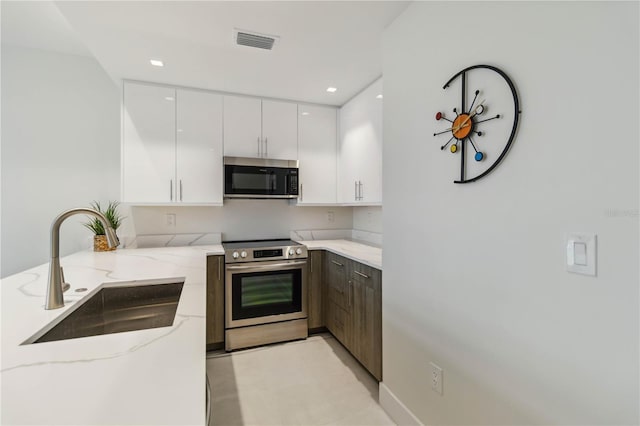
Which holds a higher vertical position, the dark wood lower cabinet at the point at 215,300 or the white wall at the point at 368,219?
the white wall at the point at 368,219

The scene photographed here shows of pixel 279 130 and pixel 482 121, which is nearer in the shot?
pixel 482 121

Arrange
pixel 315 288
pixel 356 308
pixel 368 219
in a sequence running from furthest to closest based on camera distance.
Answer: pixel 368 219, pixel 315 288, pixel 356 308

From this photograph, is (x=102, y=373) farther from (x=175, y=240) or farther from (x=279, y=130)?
(x=279, y=130)

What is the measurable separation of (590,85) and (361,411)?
2.01m

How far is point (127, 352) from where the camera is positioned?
787 mm

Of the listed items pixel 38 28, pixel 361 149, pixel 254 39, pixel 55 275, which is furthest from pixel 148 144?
pixel 361 149

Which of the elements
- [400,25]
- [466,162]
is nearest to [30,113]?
[400,25]

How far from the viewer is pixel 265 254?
271 centimetres

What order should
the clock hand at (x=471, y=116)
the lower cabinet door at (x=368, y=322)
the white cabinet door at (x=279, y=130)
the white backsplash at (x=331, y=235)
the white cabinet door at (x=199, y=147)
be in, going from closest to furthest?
1. the clock hand at (x=471, y=116)
2. the lower cabinet door at (x=368, y=322)
3. the white cabinet door at (x=199, y=147)
4. the white cabinet door at (x=279, y=130)
5. the white backsplash at (x=331, y=235)

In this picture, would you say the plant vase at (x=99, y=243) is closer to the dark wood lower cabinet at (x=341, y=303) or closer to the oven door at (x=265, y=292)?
the dark wood lower cabinet at (x=341, y=303)

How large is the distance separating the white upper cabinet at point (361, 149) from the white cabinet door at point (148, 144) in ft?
5.43

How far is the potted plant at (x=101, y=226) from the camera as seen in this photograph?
2543 millimetres

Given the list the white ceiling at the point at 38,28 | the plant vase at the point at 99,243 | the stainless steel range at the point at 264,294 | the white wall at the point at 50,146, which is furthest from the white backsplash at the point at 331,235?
the white ceiling at the point at 38,28

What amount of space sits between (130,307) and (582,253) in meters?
1.92
